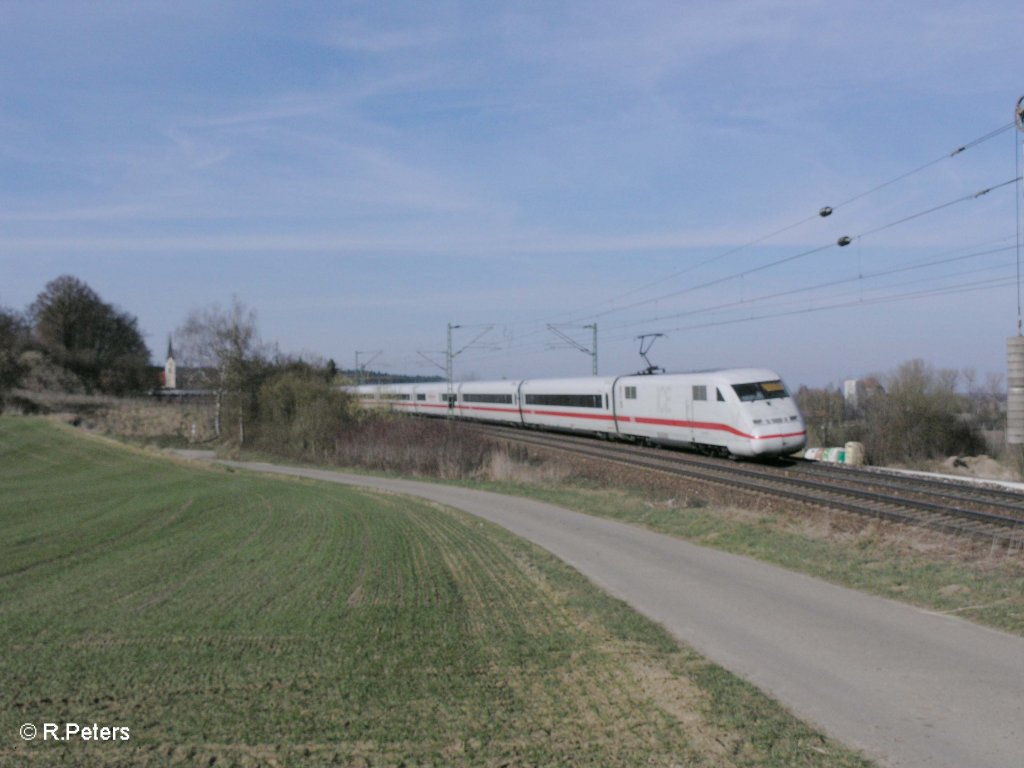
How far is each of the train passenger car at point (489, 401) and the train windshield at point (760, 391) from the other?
24614 mm

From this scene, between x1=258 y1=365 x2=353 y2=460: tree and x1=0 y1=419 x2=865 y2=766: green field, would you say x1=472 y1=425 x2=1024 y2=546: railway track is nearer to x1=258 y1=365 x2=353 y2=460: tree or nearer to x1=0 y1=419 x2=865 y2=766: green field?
x1=0 y1=419 x2=865 y2=766: green field

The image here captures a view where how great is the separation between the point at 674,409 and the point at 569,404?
12.2 meters

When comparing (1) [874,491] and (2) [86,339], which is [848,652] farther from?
(2) [86,339]

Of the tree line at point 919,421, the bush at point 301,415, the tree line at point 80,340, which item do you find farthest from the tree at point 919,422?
the tree line at point 80,340

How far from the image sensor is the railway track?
15836mm

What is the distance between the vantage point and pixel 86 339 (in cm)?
8594

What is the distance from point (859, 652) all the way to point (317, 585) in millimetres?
6427

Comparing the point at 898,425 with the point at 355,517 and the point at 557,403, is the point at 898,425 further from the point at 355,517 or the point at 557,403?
the point at 355,517

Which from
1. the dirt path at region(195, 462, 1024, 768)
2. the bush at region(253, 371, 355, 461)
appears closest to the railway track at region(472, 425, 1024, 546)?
the dirt path at region(195, 462, 1024, 768)

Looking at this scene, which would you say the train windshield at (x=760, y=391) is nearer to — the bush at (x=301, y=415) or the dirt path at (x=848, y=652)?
the dirt path at (x=848, y=652)

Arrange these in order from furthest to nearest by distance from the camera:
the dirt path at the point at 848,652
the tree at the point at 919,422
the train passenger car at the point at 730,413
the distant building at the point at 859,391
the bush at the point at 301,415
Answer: the bush at the point at 301,415
the distant building at the point at 859,391
the tree at the point at 919,422
the train passenger car at the point at 730,413
the dirt path at the point at 848,652

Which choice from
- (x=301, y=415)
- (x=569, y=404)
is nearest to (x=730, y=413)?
(x=569, y=404)

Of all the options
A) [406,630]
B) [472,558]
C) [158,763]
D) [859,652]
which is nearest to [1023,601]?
[859,652]

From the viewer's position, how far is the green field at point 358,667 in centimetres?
566
